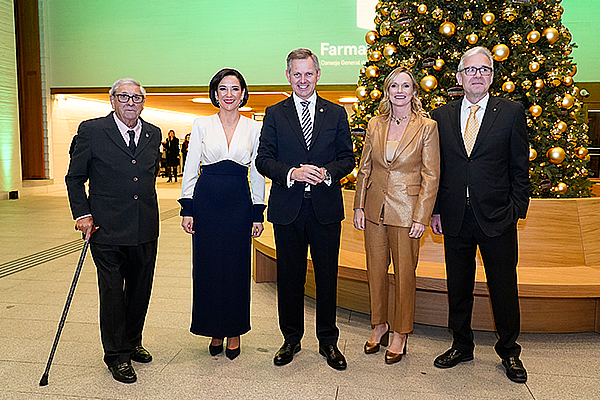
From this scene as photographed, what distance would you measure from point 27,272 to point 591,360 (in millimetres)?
4705

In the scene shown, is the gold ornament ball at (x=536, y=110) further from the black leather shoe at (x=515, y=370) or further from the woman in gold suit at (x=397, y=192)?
the black leather shoe at (x=515, y=370)

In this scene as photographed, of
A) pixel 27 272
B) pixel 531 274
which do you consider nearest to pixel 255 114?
pixel 27 272

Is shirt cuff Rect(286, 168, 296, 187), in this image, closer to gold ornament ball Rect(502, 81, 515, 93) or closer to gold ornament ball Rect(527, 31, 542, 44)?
gold ornament ball Rect(502, 81, 515, 93)

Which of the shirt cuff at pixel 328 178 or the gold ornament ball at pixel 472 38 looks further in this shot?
the gold ornament ball at pixel 472 38

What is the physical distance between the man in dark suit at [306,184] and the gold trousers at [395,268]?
229 mm

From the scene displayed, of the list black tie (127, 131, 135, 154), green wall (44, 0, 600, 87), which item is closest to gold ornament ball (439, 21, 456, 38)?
black tie (127, 131, 135, 154)

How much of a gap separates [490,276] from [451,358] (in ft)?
1.71

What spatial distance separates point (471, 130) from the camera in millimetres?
2654

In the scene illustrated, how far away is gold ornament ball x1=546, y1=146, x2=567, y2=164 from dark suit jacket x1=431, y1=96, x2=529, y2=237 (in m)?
1.39

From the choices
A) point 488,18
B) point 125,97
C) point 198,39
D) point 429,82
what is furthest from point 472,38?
point 198,39

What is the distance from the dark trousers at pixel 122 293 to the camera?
104 inches

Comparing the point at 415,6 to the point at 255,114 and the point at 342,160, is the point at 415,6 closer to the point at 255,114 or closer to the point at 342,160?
the point at 342,160

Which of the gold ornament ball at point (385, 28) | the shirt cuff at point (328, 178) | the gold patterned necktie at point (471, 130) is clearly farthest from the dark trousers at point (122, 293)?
the gold ornament ball at point (385, 28)

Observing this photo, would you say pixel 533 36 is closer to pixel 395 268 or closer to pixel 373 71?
pixel 373 71
